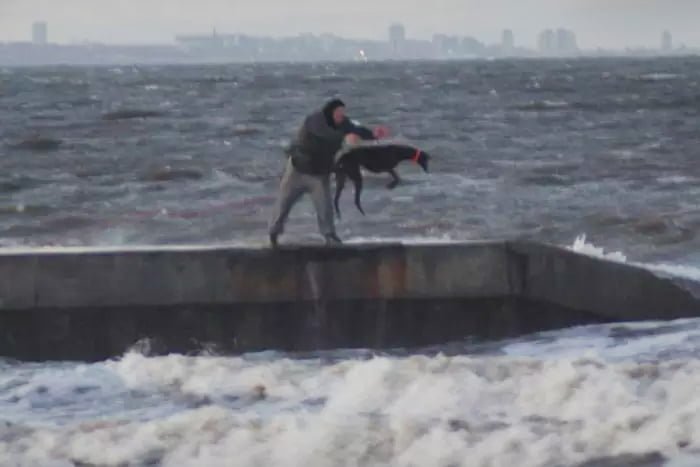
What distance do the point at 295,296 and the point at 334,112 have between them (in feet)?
5.72

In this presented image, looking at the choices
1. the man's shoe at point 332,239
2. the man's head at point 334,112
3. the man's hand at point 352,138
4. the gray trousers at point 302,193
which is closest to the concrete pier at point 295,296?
the man's shoe at point 332,239

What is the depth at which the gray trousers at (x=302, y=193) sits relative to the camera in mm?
15688

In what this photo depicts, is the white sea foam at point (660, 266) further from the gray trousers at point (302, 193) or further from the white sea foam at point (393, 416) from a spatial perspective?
the white sea foam at point (393, 416)

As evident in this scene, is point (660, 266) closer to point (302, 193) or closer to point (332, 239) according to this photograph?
point (332, 239)

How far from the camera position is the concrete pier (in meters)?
15.5

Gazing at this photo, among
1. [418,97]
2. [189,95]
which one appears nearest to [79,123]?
[418,97]

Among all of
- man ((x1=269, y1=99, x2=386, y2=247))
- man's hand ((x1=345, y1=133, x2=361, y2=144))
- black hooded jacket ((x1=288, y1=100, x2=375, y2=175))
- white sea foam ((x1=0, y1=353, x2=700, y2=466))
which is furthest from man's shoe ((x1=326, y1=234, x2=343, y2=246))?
white sea foam ((x1=0, y1=353, x2=700, y2=466))

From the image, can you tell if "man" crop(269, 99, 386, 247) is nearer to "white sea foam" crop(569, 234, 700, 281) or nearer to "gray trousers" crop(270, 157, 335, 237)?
"gray trousers" crop(270, 157, 335, 237)

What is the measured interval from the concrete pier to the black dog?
60 centimetres

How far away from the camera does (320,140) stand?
50.3 ft

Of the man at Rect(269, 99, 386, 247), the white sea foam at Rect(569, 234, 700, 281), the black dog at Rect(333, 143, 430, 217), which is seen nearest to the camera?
the man at Rect(269, 99, 386, 247)

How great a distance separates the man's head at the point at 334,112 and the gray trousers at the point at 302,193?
0.64 meters

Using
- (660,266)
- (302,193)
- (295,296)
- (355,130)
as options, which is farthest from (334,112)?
(660,266)

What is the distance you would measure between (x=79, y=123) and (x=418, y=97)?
25656 millimetres
